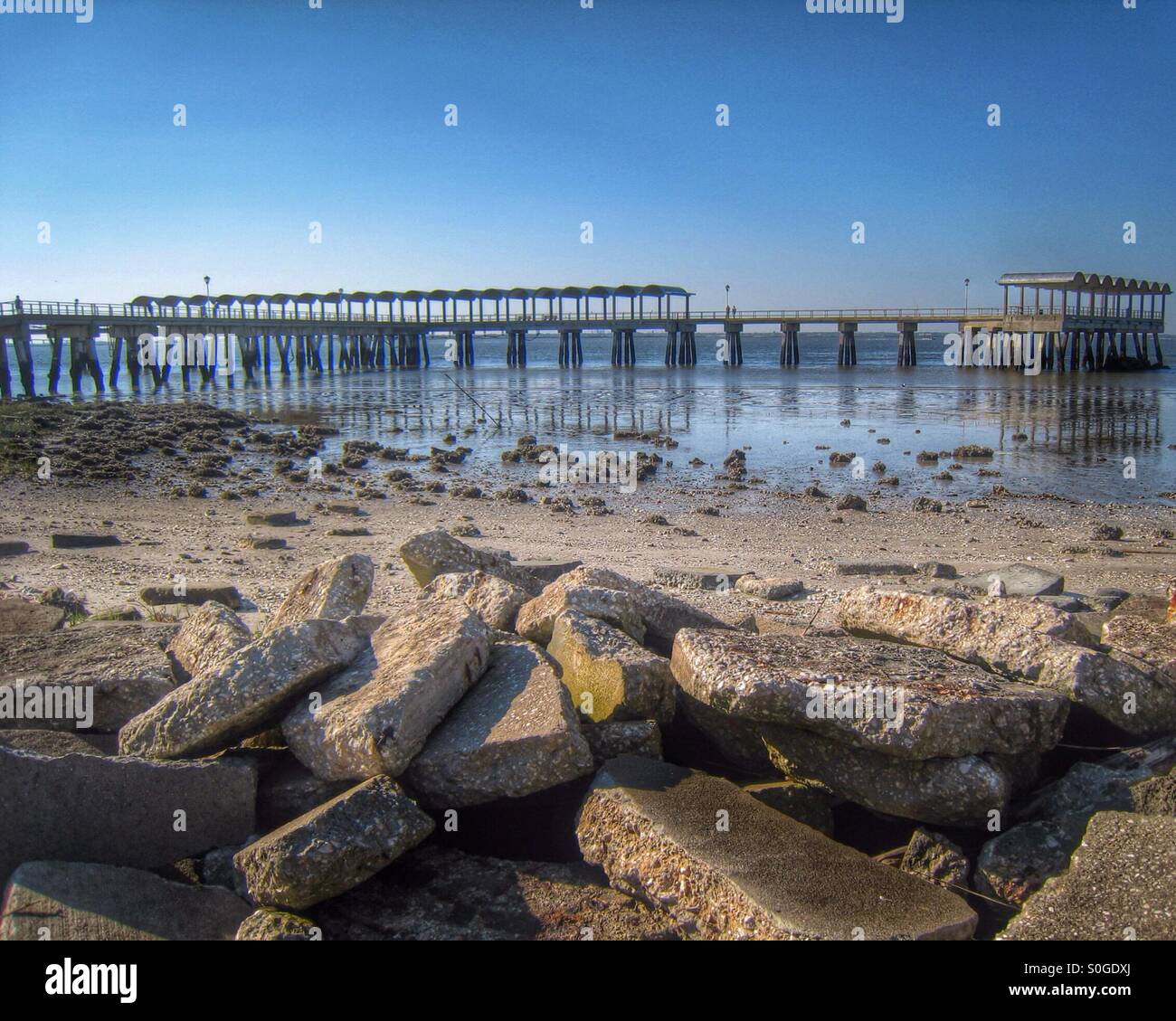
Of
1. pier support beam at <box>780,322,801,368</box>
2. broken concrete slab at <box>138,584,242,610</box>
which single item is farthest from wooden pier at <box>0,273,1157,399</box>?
broken concrete slab at <box>138,584,242,610</box>

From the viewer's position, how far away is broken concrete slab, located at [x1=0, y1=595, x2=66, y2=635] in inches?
290

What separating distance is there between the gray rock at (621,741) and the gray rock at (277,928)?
1.61 metres

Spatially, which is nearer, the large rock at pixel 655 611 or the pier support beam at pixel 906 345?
the large rock at pixel 655 611

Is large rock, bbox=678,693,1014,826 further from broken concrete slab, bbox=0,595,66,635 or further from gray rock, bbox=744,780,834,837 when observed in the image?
broken concrete slab, bbox=0,595,66,635

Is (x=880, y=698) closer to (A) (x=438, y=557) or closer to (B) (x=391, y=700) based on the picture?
(B) (x=391, y=700)

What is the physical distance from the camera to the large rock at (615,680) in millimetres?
5051

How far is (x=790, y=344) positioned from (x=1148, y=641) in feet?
270

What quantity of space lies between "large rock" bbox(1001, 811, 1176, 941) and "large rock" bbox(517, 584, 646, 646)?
2807mm

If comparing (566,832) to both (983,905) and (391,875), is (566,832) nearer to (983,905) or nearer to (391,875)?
(391,875)

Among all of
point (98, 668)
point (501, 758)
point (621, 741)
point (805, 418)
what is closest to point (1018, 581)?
point (621, 741)

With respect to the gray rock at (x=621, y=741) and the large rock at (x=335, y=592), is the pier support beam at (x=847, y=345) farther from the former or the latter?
the gray rock at (x=621, y=741)

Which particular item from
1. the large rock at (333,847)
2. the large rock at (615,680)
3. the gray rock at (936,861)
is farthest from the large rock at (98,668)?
the gray rock at (936,861)

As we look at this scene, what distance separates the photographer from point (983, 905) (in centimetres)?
405
